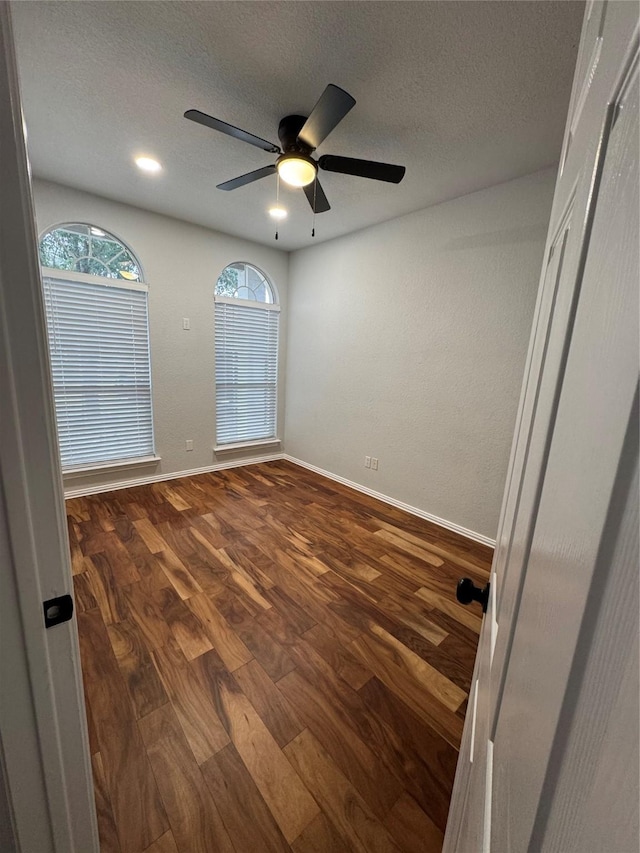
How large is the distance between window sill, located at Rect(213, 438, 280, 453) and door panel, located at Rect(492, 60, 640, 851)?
12.6ft

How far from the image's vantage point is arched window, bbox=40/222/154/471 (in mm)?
2809

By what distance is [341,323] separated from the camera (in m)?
3.54

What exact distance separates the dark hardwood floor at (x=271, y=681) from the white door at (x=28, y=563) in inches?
20.4

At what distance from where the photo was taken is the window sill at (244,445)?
397 centimetres

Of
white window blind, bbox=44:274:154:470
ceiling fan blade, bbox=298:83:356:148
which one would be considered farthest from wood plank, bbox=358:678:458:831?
white window blind, bbox=44:274:154:470

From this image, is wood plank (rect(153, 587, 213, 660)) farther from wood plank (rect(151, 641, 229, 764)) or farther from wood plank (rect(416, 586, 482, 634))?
wood plank (rect(416, 586, 482, 634))

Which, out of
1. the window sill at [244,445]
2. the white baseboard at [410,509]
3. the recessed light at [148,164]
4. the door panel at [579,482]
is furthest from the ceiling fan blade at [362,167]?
the window sill at [244,445]

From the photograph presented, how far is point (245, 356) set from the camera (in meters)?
4.02

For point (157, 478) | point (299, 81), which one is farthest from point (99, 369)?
point (299, 81)

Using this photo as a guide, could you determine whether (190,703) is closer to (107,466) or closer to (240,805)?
(240,805)

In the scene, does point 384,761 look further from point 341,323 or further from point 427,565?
point 341,323

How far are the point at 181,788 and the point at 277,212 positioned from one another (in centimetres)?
356

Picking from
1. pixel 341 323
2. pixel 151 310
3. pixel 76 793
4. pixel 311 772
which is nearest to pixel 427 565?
pixel 311 772

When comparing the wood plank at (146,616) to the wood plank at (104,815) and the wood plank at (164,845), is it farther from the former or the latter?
the wood plank at (164,845)
